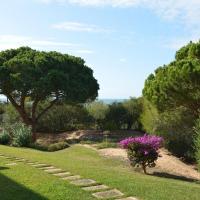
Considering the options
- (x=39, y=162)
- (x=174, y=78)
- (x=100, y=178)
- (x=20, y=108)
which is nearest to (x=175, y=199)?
(x=100, y=178)

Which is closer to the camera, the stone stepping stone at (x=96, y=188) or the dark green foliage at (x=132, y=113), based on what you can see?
the stone stepping stone at (x=96, y=188)

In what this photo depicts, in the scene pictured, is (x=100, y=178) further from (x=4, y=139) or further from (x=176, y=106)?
(x=4, y=139)

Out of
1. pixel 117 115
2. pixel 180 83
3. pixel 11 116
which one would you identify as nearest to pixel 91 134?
pixel 117 115

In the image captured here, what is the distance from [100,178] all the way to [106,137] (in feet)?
56.0

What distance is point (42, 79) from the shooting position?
2631cm

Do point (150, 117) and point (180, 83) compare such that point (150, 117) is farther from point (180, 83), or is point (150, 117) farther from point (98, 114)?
point (98, 114)

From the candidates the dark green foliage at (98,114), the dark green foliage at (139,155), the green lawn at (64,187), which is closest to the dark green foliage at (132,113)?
the dark green foliage at (98,114)

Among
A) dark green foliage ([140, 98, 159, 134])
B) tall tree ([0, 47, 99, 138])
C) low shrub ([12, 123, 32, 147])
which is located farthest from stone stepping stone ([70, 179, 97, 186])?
tall tree ([0, 47, 99, 138])

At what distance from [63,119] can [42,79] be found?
22.3 feet

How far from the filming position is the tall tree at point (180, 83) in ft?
61.4

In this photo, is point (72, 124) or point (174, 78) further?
point (72, 124)

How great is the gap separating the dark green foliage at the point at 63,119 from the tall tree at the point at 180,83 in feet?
36.7

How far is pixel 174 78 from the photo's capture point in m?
19.2

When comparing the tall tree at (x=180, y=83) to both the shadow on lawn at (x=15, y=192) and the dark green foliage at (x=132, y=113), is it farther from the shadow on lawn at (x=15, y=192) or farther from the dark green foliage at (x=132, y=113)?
the shadow on lawn at (x=15, y=192)
